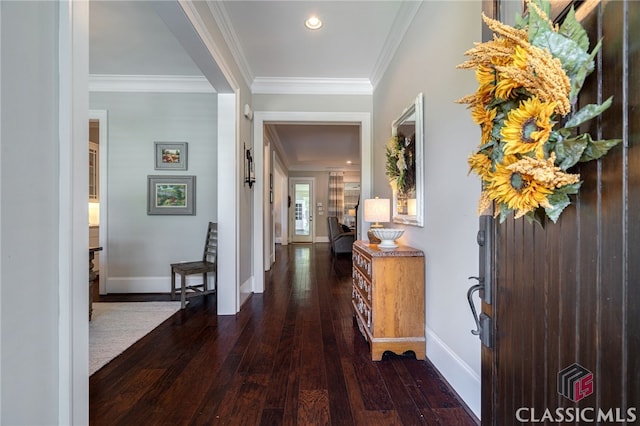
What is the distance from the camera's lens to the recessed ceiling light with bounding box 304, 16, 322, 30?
241cm

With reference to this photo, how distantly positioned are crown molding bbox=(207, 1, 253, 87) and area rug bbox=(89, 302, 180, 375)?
2695 millimetres

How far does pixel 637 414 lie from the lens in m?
0.45

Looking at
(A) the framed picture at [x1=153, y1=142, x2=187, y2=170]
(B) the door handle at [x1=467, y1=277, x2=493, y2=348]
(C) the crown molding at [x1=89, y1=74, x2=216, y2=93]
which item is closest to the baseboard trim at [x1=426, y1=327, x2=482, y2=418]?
(B) the door handle at [x1=467, y1=277, x2=493, y2=348]

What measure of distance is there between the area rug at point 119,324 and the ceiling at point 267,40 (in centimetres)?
233

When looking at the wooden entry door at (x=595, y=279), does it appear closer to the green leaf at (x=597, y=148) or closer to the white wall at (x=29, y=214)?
the green leaf at (x=597, y=148)

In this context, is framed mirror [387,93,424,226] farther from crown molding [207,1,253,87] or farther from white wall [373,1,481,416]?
crown molding [207,1,253,87]

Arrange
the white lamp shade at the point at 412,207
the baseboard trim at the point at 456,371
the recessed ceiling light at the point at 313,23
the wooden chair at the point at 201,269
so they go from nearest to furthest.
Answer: the baseboard trim at the point at 456,371 < the white lamp shade at the point at 412,207 < the recessed ceiling light at the point at 313,23 < the wooden chair at the point at 201,269

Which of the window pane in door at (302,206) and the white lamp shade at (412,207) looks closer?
the white lamp shade at (412,207)

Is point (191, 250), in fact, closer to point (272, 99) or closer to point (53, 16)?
point (272, 99)

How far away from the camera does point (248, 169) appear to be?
11.1 ft

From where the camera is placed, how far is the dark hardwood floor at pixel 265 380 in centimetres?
144

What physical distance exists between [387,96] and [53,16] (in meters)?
2.70

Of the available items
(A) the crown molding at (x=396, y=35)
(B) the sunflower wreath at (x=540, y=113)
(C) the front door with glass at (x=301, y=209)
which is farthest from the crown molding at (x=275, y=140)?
(B) the sunflower wreath at (x=540, y=113)

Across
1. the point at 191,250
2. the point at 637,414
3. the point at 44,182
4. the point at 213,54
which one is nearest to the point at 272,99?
the point at 213,54
